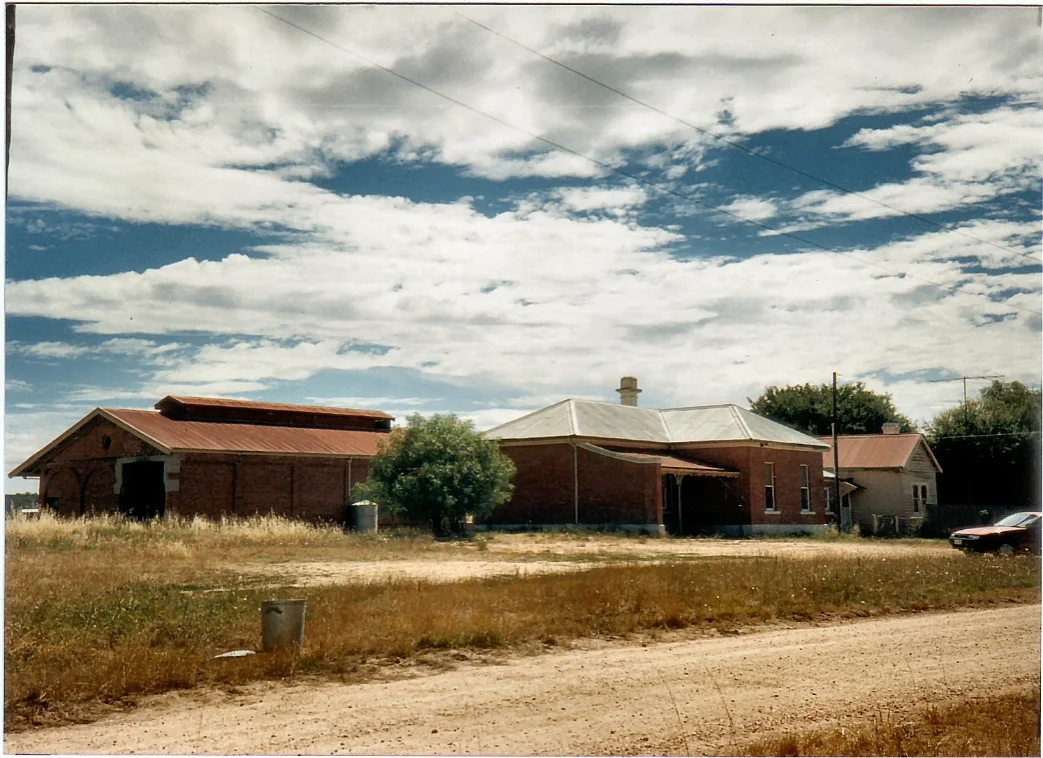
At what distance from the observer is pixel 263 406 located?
40.3 metres

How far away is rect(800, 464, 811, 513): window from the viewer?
45625 millimetres

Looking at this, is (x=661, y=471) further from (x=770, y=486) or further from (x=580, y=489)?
(x=770, y=486)

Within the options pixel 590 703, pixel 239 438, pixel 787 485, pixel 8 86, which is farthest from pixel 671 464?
pixel 8 86

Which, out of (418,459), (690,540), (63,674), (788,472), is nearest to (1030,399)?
(788,472)

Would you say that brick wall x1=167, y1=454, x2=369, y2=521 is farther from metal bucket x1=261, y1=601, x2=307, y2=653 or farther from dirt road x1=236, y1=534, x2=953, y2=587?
metal bucket x1=261, y1=601, x2=307, y2=653

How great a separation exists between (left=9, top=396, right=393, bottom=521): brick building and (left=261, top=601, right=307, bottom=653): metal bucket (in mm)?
24429

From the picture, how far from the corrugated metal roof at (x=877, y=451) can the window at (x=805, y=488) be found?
4.29 m

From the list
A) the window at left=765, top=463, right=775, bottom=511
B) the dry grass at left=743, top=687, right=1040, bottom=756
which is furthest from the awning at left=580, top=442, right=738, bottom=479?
the dry grass at left=743, top=687, right=1040, bottom=756

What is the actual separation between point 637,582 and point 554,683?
713 centimetres

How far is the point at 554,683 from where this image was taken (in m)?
9.65

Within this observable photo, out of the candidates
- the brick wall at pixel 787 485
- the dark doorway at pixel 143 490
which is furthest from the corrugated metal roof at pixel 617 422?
the dark doorway at pixel 143 490

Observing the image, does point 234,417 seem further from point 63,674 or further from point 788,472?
point 63,674

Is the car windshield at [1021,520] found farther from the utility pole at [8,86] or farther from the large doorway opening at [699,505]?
the utility pole at [8,86]

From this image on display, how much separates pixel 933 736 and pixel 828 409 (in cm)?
6749
